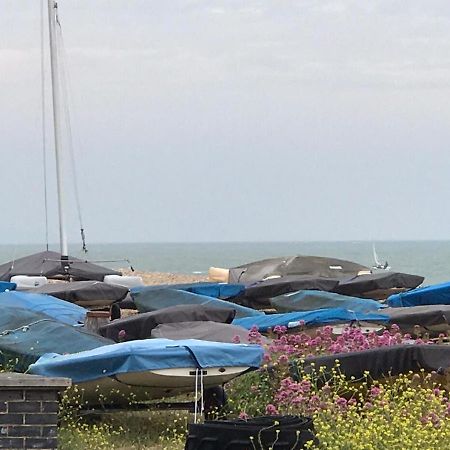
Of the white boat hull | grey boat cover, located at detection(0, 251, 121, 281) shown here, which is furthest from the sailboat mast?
the white boat hull

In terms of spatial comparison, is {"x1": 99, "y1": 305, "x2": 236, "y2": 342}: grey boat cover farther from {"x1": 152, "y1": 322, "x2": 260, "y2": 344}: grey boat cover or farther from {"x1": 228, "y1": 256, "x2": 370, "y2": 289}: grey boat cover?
{"x1": 228, "y1": 256, "x2": 370, "y2": 289}: grey boat cover

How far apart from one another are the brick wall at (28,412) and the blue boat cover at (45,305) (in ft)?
29.5

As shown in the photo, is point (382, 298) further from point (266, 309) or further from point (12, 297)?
point (12, 297)

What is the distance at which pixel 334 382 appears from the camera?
1157 cm

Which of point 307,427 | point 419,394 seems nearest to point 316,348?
point 419,394

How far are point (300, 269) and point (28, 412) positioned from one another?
846 inches

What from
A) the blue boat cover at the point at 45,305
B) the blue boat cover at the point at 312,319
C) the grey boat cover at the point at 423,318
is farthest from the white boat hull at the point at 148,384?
the grey boat cover at the point at 423,318

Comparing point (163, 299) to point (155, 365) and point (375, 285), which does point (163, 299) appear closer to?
point (375, 285)

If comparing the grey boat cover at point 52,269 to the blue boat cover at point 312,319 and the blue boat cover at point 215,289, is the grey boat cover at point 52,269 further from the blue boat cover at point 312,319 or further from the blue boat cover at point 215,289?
the blue boat cover at point 312,319

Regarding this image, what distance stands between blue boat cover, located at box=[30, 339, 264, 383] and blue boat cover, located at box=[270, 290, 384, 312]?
27.1ft

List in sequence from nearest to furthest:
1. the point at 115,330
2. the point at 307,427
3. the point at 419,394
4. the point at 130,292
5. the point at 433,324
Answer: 1. the point at 307,427
2. the point at 419,394
3. the point at 115,330
4. the point at 433,324
5. the point at 130,292

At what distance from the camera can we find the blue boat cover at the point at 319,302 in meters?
19.5

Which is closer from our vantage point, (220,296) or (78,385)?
(78,385)

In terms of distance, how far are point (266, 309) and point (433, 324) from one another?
7.42m
